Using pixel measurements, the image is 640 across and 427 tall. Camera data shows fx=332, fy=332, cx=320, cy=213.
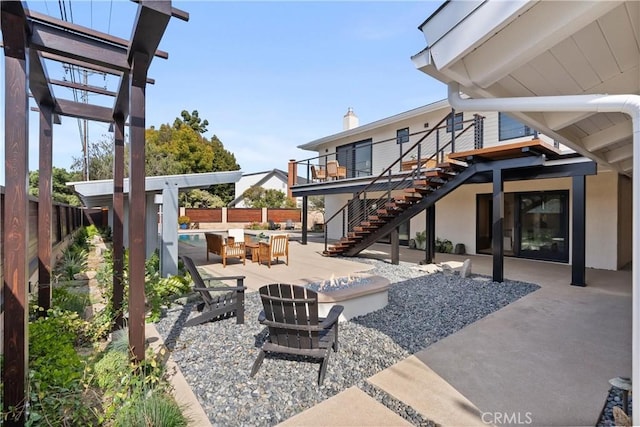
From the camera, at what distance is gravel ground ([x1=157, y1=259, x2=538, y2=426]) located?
9.24ft

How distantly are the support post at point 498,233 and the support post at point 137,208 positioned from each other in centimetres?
Answer: 730

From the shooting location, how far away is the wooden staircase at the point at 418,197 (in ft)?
28.8

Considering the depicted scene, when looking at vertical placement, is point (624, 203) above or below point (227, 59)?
below

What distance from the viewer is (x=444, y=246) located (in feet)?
41.6

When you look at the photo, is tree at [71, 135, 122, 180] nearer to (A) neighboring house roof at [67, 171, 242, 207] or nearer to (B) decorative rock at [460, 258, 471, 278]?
(A) neighboring house roof at [67, 171, 242, 207]

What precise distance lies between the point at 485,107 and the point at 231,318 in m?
4.33

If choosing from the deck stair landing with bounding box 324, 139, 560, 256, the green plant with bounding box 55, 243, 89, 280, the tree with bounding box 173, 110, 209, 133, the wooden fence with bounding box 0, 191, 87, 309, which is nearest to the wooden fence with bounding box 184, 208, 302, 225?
the wooden fence with bounding box 0, 191, 87, 309

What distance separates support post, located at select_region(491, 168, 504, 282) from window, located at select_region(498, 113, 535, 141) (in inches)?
141

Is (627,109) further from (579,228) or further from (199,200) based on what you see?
(199,200)

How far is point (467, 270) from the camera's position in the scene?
26.8 feet

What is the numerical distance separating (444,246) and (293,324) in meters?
10.5

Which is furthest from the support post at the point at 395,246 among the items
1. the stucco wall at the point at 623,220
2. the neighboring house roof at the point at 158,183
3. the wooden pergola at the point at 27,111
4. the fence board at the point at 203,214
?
the fence board at the point at 203,214

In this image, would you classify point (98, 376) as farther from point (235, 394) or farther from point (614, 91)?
point (614, 91)

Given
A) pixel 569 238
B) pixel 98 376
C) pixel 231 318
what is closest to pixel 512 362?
pixel 231 318
